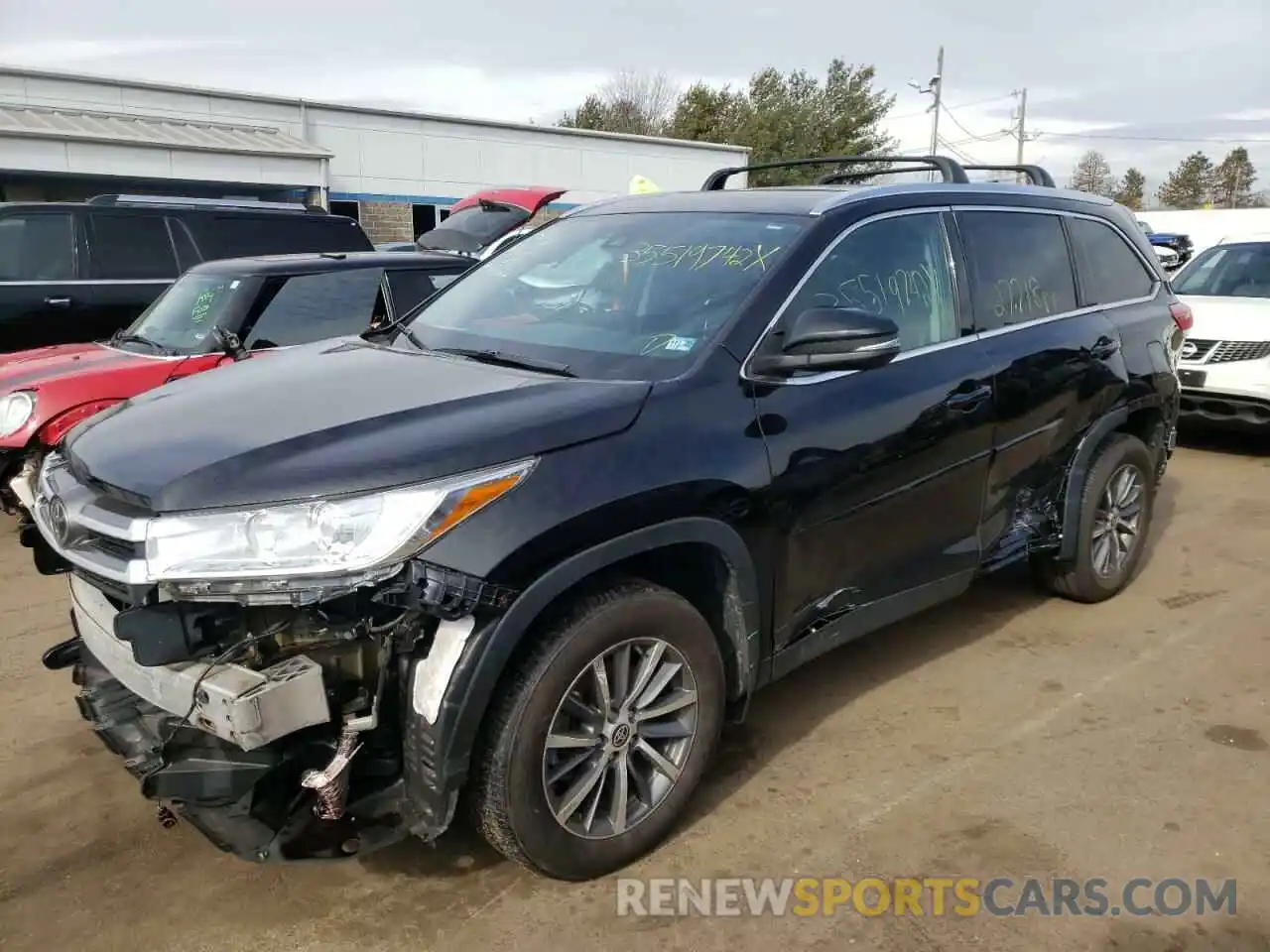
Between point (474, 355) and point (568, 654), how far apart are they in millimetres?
1178

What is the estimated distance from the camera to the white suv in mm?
7789

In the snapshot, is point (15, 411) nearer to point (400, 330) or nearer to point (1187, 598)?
point (400, 330)

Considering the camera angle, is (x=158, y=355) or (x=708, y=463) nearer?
(x=708, y=463)

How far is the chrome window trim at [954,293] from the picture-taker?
3059 millimetres

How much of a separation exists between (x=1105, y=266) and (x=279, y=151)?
64.9 feet

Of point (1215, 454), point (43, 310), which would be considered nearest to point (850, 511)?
point (1215, 454)

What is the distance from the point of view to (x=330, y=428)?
256 cm

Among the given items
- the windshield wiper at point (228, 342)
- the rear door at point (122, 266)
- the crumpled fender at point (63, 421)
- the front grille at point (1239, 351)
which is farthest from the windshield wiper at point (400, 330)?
the front grille at point (1239, 351)

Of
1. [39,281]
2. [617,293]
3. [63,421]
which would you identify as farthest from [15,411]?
[617,293]

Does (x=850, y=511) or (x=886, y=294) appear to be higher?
(x=886, y=294)

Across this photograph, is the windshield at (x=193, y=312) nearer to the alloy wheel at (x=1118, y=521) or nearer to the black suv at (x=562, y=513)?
the black suv at (x=562, y=513)

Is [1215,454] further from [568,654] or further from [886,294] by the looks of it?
[568,654]

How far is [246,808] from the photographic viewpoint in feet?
7.67

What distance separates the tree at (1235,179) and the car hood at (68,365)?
3180 inches
